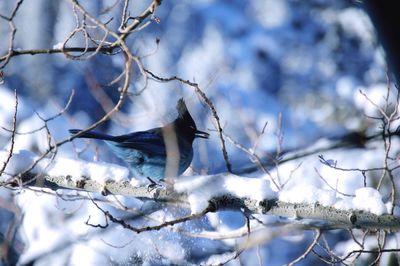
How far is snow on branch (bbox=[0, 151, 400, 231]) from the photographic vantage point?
1.91m

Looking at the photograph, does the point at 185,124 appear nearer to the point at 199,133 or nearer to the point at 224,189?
the point at 199,133

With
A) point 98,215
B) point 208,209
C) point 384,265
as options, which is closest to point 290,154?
point 384,265

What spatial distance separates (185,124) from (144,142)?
529mm

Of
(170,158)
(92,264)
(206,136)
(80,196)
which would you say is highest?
(206,136)

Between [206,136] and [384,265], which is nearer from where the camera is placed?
[206,136]

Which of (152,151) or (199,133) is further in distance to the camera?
(199,133)

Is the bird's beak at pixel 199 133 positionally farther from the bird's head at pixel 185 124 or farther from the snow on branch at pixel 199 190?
the snow on branch at pixel 199 190

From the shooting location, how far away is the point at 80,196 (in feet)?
8.80

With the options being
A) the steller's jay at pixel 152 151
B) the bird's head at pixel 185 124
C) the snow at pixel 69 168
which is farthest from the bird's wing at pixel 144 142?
the snow at pixel 69 168

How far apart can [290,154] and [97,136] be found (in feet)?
8.08

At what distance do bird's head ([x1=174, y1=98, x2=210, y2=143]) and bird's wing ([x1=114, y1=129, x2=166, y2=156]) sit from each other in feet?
1.18

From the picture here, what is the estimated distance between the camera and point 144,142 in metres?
2.98

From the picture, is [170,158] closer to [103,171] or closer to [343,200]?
[103,171]

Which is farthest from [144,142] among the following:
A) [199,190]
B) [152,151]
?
[199,190]
